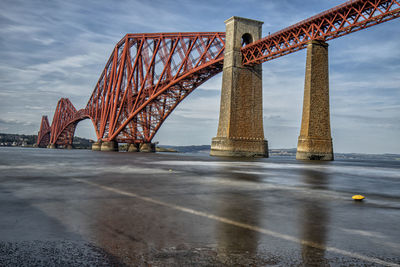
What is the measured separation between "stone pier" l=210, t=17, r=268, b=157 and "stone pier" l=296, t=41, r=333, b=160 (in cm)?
907

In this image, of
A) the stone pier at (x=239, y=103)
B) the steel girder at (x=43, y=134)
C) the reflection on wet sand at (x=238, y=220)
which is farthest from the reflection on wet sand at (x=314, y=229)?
A: the steel girder at (x=43, y=134)

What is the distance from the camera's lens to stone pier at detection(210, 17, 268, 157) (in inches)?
1586

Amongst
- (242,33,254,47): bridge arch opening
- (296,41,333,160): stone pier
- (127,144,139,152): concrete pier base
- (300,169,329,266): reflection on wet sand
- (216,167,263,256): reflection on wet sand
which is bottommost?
(216,167,263,256): reflection on wet sand

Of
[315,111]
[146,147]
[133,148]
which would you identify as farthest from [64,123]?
[315,111]

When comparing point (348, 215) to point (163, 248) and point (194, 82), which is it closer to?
point (163, 248)

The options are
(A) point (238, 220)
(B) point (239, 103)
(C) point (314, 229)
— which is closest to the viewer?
(C) point (314, 229)

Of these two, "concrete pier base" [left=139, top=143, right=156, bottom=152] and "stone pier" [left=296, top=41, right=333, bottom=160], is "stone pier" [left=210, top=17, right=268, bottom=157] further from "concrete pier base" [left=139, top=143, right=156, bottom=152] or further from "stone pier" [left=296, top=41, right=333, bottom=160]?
"concrete pier base" [left=139, top=143, right=156, bottom=152]

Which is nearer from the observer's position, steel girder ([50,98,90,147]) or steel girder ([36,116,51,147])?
steel girder ([50,98,90,147])

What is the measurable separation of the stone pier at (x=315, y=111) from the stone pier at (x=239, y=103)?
9075 mm

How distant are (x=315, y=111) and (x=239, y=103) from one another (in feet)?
36.0

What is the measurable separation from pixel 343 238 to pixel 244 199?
2.99 meters

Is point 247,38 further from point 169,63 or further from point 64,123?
point 64,123

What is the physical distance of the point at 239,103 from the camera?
41.0m

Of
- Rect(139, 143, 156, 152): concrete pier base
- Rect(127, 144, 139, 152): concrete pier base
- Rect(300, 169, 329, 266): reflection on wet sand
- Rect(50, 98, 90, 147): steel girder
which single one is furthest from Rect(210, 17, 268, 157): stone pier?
Rect(50, 98, 90, 147): steel girder
